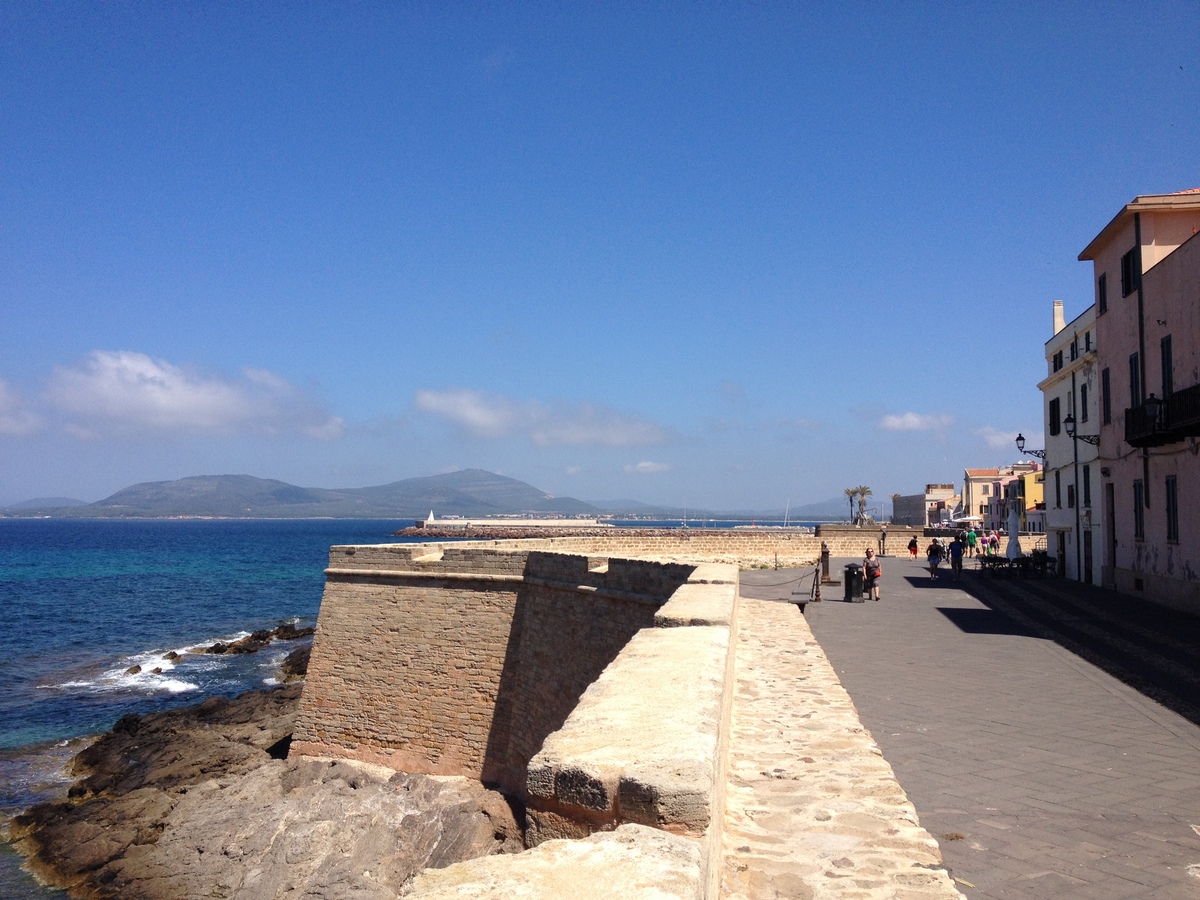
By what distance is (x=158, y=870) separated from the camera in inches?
491

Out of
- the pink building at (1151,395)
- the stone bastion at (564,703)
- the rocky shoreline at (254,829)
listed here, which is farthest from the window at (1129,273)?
the rocky shoreline at (254,829)

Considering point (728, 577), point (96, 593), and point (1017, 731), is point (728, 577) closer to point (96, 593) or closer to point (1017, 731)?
point (1017, 731)

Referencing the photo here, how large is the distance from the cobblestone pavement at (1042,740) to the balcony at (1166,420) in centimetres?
330

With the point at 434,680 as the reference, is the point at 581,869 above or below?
above

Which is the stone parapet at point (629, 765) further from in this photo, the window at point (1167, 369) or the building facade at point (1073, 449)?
the building facade at point (1073, 449)

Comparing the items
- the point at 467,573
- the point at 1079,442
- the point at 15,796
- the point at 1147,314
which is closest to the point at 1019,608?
the point at 1147,314

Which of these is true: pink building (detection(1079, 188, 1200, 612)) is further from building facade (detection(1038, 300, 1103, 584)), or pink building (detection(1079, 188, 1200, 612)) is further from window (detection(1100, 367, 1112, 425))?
building facade (detection(1038, 300, 1103, 584))

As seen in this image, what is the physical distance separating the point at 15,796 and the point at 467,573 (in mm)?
9873

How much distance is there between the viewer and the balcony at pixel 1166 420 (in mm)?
14555

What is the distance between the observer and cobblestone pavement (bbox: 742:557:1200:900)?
13.7 feet

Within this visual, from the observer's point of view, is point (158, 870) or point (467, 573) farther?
point (467, 573)

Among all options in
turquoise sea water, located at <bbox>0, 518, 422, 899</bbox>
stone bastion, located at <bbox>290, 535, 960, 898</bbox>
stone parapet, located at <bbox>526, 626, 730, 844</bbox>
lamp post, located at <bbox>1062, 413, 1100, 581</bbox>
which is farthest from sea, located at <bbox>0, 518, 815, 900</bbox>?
lamp post, located at <bbox>1062, 413, 1100, 581</bbox>

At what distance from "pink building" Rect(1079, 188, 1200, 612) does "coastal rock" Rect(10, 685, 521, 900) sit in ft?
42.7

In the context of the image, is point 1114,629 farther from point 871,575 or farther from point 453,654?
point 453,654
